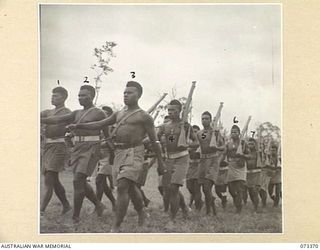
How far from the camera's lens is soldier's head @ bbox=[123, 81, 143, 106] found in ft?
9.29

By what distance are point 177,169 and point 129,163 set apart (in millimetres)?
247

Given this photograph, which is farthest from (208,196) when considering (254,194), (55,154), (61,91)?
(61,91)

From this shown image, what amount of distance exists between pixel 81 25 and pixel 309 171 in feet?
4.48

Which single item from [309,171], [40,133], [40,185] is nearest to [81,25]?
[40,133]

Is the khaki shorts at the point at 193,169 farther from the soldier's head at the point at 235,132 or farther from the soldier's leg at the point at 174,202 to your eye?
the soldier's head at the point at 235,132

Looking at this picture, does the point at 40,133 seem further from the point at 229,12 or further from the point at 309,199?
the point at 309,199

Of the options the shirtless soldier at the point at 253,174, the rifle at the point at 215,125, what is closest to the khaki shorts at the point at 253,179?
the shirtless soldier at the point at 253,174

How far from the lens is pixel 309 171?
9.23 feet

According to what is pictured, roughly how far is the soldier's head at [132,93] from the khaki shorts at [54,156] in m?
0.40

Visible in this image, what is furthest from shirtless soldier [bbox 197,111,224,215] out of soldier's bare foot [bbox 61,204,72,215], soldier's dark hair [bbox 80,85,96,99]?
soldier's bare foot [bbox 61,204,72,215]

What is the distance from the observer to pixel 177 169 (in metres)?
2.86

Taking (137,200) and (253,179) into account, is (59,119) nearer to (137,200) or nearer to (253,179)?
(137,200)

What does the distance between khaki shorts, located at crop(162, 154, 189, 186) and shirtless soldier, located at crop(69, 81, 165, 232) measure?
44mm

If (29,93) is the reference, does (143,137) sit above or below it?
below
